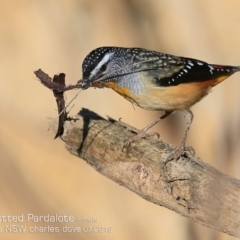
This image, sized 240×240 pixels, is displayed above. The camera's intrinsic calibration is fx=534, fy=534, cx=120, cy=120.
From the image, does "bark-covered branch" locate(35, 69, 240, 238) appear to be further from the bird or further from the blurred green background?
the blurred green background

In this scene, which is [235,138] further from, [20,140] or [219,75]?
[20,140]

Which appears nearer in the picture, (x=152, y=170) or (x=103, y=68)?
(x=152, y=170)

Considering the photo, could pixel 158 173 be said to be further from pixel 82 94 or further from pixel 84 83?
pixel 82 94

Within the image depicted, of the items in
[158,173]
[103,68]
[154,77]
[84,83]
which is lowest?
[158,173]

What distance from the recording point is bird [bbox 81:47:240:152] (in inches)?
172

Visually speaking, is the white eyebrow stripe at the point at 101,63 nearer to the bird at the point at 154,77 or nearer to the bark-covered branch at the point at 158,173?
the bird at the point at 154,77

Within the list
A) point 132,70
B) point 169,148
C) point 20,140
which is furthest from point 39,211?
point 20,140

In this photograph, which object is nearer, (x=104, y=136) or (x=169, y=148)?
(x=169, y=148)

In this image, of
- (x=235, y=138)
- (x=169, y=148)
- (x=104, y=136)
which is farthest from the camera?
(x=104, y=136)

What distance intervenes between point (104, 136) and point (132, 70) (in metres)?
0.61

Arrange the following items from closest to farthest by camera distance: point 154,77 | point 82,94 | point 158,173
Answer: point 158,173
point 154,77
point 82,94

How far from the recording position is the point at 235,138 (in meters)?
2.26

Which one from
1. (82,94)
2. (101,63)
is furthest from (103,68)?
(82,94)

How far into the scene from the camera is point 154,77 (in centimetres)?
451
